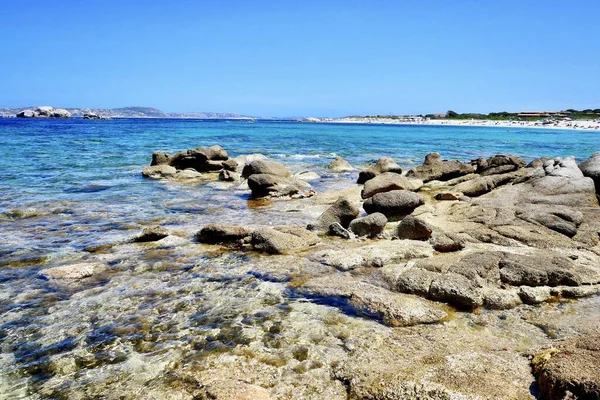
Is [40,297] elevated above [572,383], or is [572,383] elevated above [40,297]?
[572,383]

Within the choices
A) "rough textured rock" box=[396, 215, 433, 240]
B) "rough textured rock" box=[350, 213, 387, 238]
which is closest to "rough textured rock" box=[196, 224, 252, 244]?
"rough textured rock" box=[350, 213, 387, 238]

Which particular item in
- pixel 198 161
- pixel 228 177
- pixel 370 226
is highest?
pixel 370 226

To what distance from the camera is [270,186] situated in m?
16.5

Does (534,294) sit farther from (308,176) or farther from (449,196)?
(308,176)

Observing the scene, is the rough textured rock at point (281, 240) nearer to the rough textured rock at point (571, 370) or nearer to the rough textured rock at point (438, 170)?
the rough textured rock at point (571, 370)

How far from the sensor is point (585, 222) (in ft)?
32.8

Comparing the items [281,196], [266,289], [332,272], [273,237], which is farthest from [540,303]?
[281,196]

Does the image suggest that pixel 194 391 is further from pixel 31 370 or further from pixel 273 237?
pixel 273 237

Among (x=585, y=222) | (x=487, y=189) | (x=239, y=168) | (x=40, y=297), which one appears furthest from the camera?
(x=239, y=168)

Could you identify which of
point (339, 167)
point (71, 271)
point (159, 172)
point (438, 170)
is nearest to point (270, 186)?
point (159, 172)

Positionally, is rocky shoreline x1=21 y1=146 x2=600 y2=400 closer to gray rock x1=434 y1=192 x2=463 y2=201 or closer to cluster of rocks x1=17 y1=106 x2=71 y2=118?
gray rock x1=434 y1=192 x2=463 y2=201

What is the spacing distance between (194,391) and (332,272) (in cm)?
392

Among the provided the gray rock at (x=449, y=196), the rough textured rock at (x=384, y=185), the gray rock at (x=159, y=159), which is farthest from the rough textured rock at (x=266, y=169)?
the gray rock at (x=159, y=159)

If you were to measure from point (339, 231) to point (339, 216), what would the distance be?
2.60 ft
